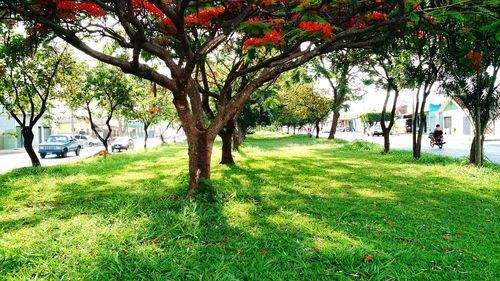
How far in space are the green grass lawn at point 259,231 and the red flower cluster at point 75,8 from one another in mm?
3714

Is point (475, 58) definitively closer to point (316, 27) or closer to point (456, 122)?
point (316, 27)

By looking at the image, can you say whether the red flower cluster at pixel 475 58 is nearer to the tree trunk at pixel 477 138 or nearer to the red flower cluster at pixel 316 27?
the tree trunk at pixel 477 138

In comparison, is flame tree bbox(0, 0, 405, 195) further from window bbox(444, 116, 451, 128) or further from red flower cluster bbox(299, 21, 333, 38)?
window bbox(444, 116, 451, 128)

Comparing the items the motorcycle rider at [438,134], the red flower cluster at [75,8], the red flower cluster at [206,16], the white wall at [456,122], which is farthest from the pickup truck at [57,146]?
the white wall at [456,122]

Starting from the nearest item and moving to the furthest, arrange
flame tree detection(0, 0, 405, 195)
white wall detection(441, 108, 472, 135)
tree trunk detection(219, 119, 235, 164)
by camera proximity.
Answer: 1. flame tree detection(0, 0, 405, 195)
2. tree trunk detection(219, 119, 235, 164)
3. white wall detection(441, 108, 472, 135)

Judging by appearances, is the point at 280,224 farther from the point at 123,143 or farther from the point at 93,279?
the point at 123,143

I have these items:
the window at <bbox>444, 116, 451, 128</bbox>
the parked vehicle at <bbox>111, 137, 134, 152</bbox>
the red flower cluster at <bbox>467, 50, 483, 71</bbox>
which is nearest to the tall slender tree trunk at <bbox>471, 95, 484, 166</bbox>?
the red flower cluster at <bbox>467, 50, 483, 71</bbox>

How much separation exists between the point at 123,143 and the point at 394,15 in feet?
90.5

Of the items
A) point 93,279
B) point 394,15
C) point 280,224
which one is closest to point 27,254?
point 93,279

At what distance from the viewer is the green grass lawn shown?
3.44m

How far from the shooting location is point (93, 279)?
324 cm

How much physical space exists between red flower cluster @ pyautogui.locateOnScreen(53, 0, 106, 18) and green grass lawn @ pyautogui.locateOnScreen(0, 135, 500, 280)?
3.71 metres

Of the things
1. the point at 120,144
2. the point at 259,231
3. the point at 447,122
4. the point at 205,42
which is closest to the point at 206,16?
the point at 205,42

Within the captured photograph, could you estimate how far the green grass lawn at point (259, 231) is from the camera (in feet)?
11.3
